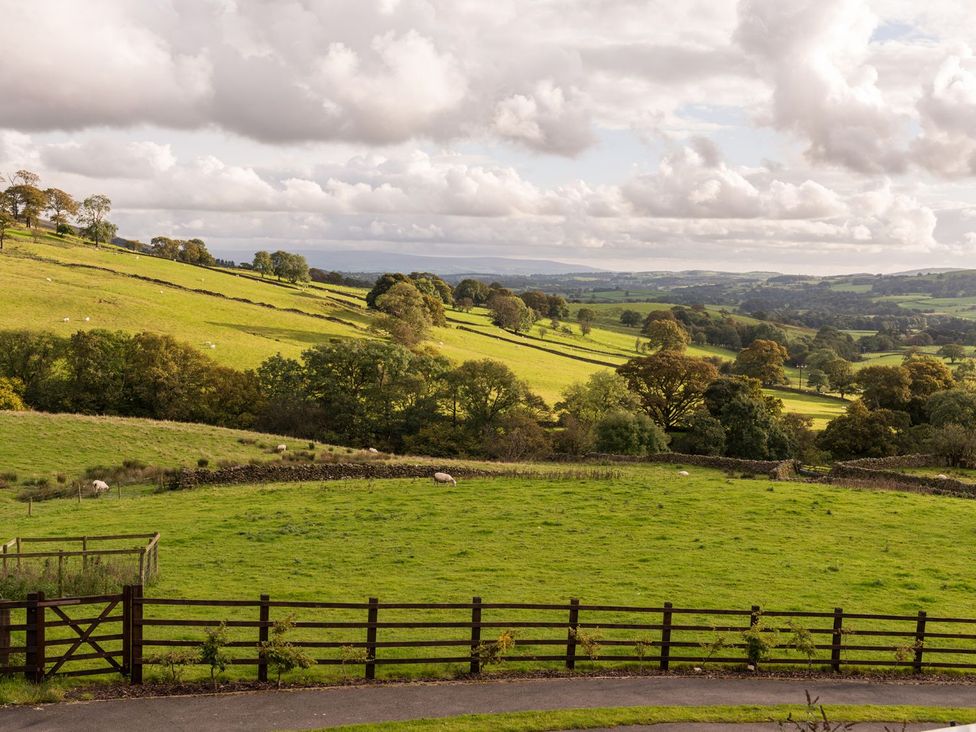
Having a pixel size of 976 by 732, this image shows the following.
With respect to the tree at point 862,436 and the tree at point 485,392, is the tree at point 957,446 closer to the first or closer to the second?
the tree at point 862,436

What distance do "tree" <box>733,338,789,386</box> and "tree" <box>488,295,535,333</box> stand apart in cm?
4036

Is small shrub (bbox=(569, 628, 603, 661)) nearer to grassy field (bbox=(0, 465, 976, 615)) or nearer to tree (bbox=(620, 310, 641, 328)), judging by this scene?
grassy field (bbox=(0, 465, 976, 615))

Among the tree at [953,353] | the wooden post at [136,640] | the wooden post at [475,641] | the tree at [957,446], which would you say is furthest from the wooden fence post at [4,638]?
the tree at [953,353]

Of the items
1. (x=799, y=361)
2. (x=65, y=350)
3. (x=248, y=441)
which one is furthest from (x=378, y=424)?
(x=799, y=361)

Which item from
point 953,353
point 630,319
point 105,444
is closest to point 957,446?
point 105,444

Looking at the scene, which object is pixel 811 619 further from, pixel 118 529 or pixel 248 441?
pixel 248 441

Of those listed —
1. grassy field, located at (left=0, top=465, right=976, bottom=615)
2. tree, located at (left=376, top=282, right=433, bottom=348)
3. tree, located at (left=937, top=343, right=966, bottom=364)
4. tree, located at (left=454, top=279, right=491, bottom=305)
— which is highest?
tree, located at (left=454, top=279, right=491, bottom=305)

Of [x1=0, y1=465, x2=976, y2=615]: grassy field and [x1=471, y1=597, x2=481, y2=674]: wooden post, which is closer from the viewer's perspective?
[x1=471, y1=597, x2=481, y2=674]: wooden post

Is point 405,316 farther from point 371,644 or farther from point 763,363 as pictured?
point 371,644

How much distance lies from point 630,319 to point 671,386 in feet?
395

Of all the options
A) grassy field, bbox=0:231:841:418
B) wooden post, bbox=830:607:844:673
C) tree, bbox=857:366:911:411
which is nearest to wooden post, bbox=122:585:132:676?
wooden post, bbox=830:607:844:673

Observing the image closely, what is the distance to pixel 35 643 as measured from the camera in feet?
47.2

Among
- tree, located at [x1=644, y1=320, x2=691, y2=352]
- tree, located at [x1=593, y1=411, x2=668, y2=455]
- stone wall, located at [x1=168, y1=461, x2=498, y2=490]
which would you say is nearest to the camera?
stone wall, located at [x1=168, y1=461, x2=498, y2=490]

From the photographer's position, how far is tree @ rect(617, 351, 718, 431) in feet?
246
